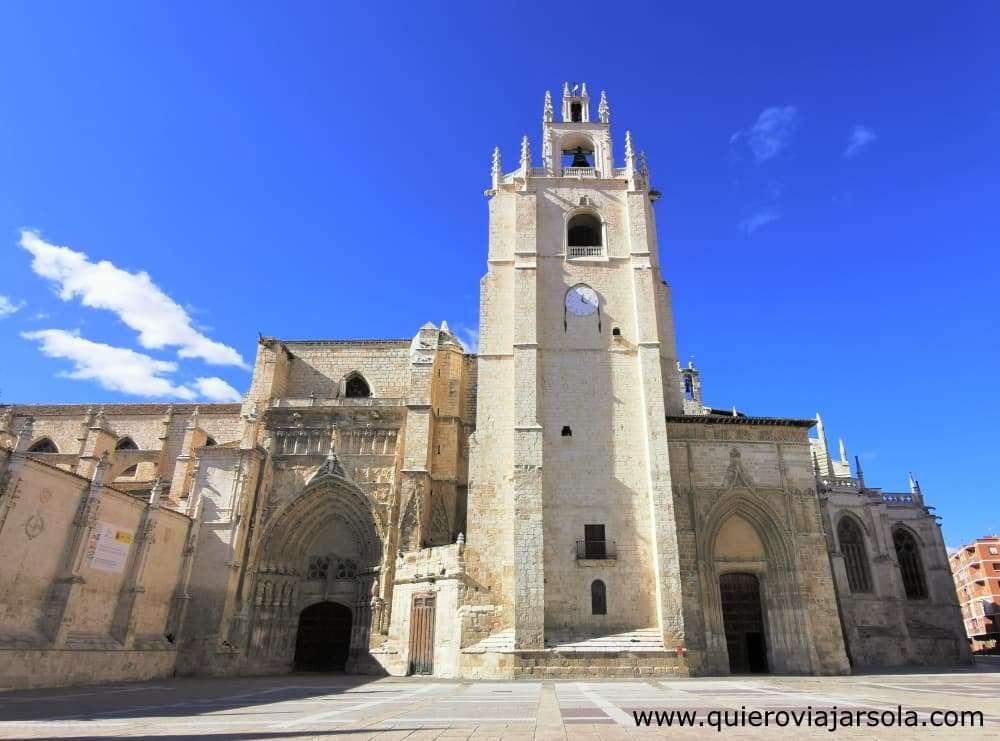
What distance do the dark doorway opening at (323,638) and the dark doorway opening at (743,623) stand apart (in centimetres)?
1281

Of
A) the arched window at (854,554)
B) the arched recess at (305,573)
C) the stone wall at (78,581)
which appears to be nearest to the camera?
the stone wall at (78,581)

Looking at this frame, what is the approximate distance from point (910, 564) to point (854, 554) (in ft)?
16.6

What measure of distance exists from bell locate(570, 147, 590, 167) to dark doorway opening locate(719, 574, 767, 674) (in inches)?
663

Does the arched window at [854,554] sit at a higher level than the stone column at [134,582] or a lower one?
higher

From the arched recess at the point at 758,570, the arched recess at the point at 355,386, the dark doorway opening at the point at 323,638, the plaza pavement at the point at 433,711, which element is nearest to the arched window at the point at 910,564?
the arched recess at the point at 758,570

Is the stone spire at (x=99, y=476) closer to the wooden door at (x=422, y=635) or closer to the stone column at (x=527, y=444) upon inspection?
the wooden door at (x=422, y=635)

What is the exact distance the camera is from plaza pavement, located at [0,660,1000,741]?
5.80 meters

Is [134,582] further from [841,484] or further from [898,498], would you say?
[898,498]

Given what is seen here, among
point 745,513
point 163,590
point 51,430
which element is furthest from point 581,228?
point 51,430

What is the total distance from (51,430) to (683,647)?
1155 inches

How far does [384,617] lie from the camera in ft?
64.7

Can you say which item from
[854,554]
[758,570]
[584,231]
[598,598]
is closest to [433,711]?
[598,598]

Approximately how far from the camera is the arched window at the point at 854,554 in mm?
26641

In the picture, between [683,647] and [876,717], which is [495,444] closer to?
[683,647]
